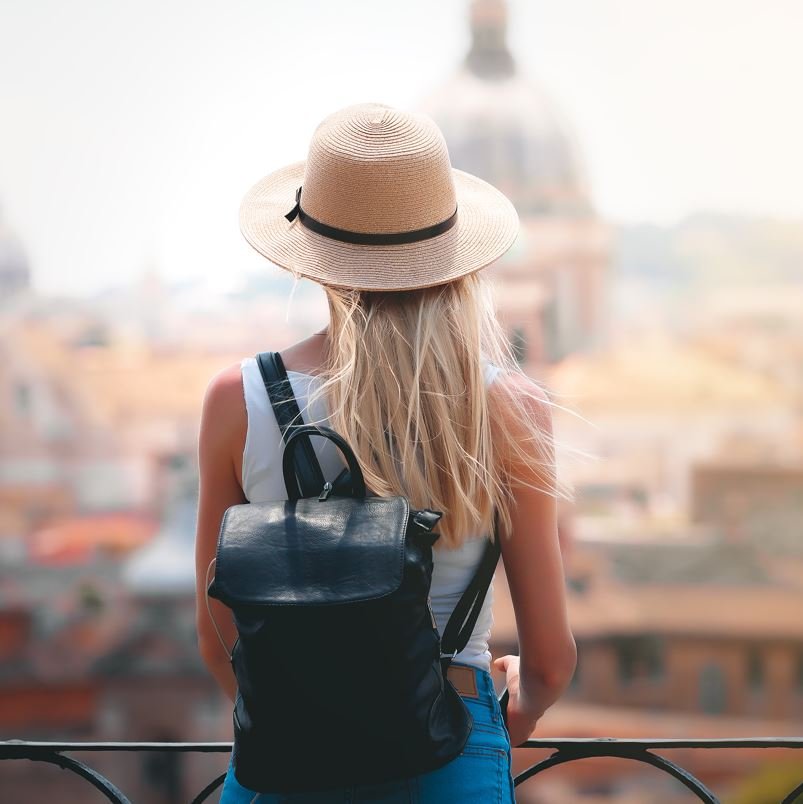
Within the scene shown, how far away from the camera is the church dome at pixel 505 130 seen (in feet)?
90.6

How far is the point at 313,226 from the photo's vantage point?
100 centimetres

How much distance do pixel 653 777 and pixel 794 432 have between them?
8.28 meters

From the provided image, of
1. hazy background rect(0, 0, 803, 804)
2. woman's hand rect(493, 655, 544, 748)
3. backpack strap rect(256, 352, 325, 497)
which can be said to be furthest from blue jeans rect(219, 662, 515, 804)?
hazy background rect(0, 0, 803, 804)

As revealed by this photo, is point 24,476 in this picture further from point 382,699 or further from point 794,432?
point 382,699

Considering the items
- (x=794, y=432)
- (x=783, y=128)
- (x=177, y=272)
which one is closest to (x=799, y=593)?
(x=794, y=432)

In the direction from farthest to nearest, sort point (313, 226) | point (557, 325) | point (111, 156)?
1. point (111, 156)
2. point (557, 325)
3. point (313, 226)

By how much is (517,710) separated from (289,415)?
0.39 meters

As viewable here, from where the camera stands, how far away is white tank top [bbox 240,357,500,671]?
929 mm

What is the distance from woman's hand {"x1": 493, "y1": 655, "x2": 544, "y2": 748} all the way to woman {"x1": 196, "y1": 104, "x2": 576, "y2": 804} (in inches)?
1.1

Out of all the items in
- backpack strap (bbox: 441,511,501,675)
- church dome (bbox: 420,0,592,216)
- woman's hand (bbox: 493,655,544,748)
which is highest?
backpack strap (bbox: 441,511,501,675)

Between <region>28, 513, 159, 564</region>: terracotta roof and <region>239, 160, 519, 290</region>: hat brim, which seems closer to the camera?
<region>239, 160, 519, 290</region>: hat brim

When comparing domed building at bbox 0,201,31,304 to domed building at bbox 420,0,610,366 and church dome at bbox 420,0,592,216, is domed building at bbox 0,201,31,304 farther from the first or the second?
church dome at bbox 420,0,592,216

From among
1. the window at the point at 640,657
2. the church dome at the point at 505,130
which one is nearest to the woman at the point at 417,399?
the window at the point at 640,657

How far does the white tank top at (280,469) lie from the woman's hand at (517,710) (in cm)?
14
